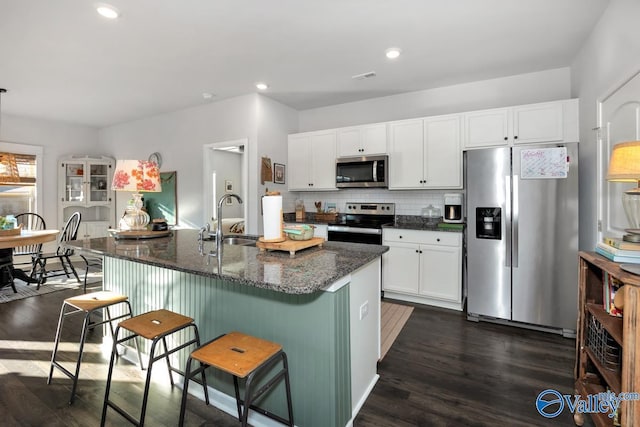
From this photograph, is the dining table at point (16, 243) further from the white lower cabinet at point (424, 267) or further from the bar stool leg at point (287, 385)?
the white lower cabinet at point (424, 267)

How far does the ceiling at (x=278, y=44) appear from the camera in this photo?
2.36 meters

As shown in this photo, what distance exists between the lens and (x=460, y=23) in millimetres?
2551

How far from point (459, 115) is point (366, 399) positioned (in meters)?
3.09

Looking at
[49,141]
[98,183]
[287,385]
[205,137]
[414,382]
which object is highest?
[49,141]

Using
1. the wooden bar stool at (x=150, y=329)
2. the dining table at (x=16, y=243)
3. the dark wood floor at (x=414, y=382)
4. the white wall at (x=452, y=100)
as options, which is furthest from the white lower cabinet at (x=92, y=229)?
the wooden bar stool at (x=150, y=329)

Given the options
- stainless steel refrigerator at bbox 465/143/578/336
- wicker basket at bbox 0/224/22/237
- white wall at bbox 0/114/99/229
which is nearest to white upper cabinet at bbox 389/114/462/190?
stainless steel refrigerator at bbox 465/143/578/336

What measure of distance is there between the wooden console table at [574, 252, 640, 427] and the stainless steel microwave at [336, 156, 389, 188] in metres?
2.38

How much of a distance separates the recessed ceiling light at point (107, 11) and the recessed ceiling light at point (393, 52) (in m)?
2.30

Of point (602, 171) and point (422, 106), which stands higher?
point (422, 106)

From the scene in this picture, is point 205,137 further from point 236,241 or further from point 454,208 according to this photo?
point 454,208

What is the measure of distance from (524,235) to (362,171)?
197 cm

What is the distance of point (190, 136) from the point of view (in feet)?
16.3

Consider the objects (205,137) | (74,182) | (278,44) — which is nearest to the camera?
(278,44)

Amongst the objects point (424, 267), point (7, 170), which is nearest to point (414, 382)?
point (424, 267)
